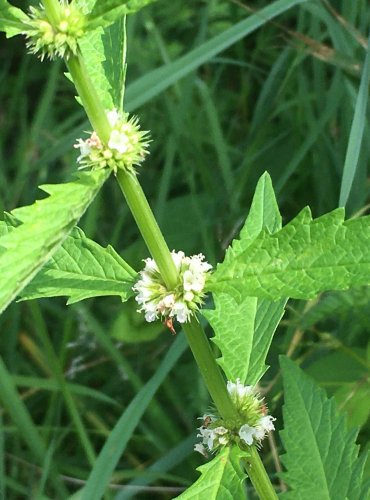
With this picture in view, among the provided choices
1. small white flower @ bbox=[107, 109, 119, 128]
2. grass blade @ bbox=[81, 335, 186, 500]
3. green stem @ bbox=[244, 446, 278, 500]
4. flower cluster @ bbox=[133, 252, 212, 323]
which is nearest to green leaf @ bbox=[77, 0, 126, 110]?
small white flower @ bbox=[107, 109, 119, 128]

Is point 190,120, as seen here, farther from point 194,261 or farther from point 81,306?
Answer: point 194,261

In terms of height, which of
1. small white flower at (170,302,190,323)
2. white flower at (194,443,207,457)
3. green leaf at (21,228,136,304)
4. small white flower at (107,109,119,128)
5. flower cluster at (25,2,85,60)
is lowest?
white flower at (194,443,207,457)

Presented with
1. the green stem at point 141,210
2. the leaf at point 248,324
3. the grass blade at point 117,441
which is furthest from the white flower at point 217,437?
the grass blade at point 117,441

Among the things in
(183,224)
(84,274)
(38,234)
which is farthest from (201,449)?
(183,224)

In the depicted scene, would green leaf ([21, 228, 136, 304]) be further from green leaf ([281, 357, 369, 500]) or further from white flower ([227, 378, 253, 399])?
green leaf ([281, 357, 369, 500])

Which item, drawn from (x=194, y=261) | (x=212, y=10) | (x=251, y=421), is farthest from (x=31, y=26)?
(x=212, y=10)

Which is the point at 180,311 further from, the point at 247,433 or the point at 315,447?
the point at 315,447
